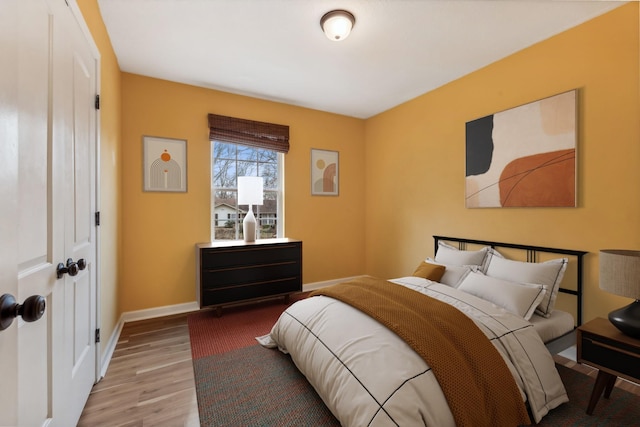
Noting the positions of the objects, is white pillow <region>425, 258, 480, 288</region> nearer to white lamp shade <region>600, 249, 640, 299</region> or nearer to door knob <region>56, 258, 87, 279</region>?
white lamp shade <region>600, 249, 640, 299</region>

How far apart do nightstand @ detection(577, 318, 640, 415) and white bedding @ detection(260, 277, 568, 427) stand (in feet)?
0.69

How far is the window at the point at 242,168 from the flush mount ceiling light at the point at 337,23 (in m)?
1.75

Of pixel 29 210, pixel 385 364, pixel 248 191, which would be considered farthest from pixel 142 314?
pixel 385 364

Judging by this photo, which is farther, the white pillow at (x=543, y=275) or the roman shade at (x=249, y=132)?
the roman shade at (x=249, y=132)

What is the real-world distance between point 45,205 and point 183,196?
7.51 feet

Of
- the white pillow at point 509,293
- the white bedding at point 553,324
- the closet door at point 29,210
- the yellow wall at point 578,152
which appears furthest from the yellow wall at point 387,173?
the closet door at point 29,210

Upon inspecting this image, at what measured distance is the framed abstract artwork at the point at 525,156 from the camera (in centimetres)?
236

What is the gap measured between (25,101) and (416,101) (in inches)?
150

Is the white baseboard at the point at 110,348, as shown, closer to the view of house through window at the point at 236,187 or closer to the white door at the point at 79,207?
the white door at the point at 79,207

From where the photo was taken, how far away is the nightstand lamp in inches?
61.6

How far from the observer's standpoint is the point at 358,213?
4.64m

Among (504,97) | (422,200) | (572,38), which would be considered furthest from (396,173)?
(572,38)

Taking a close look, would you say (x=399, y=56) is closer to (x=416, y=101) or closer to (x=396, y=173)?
(x=416, y=101)

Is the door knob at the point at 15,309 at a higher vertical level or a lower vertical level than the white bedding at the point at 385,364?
higher
